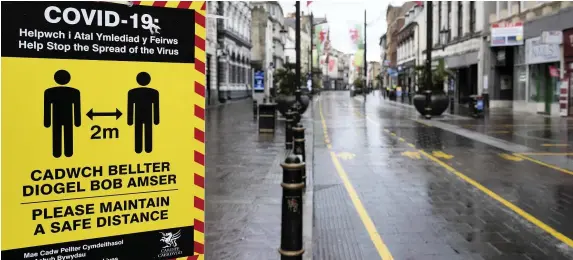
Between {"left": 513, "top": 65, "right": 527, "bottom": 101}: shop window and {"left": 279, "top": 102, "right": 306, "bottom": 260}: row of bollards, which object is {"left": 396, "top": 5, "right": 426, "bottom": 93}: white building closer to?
{"left": 513, "top": 65, "right": 527, "bottom": 101}: shop window

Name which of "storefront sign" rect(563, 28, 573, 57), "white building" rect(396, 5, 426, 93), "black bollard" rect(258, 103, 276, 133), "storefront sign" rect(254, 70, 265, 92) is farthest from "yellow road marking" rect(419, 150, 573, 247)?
"white building" rect(396, 5, 426, 93)

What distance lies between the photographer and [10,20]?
2492 millimetres

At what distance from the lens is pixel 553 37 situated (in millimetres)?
25688

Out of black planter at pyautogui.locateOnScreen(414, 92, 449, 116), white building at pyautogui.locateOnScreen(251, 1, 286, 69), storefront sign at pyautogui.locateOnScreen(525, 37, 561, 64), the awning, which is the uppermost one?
white building at pyautogui.locateOnScreen(251, 1, 286, 69)

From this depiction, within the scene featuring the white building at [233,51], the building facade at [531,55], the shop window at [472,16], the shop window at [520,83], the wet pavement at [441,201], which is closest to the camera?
the wet pavement at [441,201]

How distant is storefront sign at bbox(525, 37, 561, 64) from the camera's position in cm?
2694

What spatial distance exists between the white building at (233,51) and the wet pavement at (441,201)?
33.7 m

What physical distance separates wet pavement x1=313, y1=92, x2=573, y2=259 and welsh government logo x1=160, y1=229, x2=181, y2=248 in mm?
2528

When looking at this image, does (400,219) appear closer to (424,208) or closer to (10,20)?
(424,208)

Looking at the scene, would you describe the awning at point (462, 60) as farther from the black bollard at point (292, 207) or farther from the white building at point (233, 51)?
the black bollard at point (292, 207)

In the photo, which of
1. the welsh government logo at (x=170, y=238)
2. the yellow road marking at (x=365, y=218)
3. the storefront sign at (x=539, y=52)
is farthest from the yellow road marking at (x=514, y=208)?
the storefront sign at (x=539, y=52)

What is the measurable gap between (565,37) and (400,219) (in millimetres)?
22687

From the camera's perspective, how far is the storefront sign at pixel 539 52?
26.9 metres

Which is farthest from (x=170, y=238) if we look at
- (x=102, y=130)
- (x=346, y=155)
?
(x=346, y=155)
